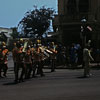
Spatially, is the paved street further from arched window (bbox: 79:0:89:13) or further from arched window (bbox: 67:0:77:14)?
arched window (bbox: 79:0:89:13)

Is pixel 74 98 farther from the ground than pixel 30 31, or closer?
closer

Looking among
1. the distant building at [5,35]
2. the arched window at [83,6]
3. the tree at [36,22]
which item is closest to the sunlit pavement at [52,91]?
the arched window at [83,6]

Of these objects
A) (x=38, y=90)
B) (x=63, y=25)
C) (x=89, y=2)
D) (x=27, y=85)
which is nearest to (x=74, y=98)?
(x=38, y=90)

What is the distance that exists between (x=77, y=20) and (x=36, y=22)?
30247mm

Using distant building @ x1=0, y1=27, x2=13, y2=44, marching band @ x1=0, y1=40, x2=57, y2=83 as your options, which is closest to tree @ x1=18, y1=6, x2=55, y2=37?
distant building @ x1=0, y1=27, x2=13, y2=44

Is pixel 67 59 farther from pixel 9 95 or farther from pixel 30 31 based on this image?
pixel 30 31

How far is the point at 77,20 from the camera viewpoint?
3019 centimetres

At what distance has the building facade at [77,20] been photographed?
Result: 2941 centimetres

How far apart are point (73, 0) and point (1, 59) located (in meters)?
18.0

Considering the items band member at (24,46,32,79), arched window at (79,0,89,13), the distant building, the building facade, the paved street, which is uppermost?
the distant building

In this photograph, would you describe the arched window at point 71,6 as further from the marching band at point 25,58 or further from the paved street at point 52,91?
the paved street at point 52,91

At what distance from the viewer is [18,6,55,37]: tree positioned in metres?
59.3

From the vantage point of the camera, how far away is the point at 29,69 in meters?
15.1

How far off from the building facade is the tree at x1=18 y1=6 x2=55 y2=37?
87.2 ft
